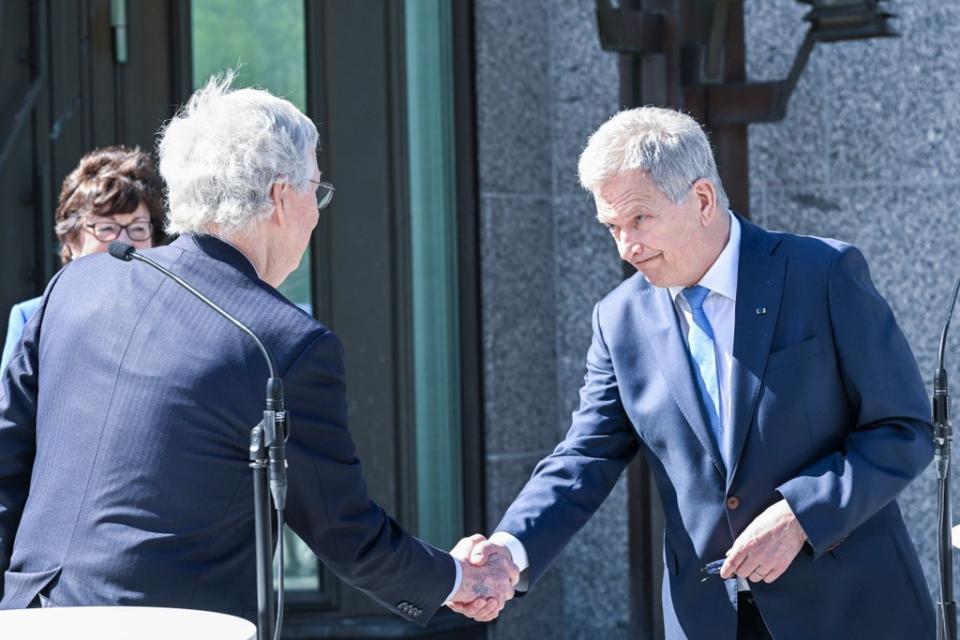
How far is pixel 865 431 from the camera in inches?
122

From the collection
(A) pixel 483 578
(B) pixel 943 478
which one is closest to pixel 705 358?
(B) pixel 943 478

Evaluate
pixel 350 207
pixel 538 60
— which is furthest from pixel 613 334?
pixel 538 60

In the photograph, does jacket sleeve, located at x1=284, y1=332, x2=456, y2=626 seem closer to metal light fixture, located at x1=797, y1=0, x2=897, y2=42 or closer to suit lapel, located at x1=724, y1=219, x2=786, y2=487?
suit lapel, located at x1=724, y1=219, x2=786, y2=487

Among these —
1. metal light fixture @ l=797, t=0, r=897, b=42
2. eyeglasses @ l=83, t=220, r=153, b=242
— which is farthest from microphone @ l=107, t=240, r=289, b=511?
metal light fixture @ l=797, t=0, r=897, b=42

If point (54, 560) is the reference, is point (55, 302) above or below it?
above

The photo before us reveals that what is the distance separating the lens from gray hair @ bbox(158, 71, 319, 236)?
287 centimetres

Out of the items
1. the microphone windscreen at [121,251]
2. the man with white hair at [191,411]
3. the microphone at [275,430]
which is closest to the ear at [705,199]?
the man with white hair at [191,411]

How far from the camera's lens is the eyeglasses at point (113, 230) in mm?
4391

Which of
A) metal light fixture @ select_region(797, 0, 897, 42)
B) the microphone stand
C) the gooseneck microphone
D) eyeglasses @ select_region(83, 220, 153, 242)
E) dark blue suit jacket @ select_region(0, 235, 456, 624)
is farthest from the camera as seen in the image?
metal light fixture @ select_region(797, 0, 897, 42)

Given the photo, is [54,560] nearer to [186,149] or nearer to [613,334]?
[186,149]

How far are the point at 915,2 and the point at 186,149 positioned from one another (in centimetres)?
329

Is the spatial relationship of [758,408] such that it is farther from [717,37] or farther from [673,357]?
[717,37]

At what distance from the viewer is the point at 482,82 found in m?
5.68

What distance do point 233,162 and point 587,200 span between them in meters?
2.57
